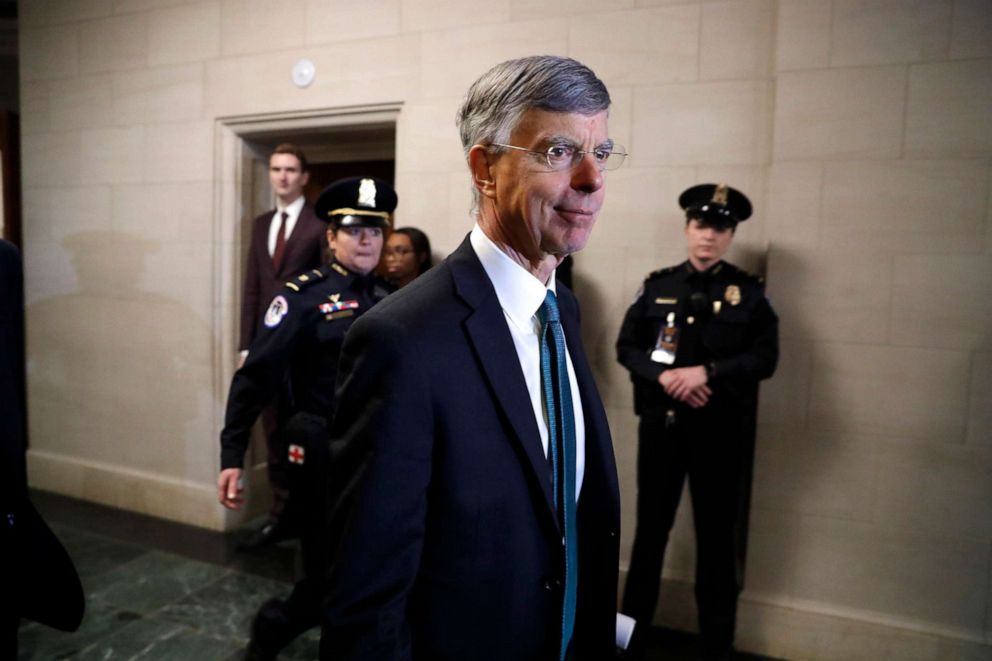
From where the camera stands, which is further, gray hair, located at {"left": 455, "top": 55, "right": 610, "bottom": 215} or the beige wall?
the beige wall

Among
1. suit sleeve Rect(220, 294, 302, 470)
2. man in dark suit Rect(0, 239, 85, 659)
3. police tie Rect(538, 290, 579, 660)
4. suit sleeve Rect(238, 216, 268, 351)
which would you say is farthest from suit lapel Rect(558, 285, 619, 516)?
suit sleeve Rect(238, 216, 268, 351)

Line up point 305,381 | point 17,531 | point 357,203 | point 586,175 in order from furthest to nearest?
point 357,203
point 305,381
point 17,531
point 586,175

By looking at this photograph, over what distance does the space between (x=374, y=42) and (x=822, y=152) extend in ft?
7.70

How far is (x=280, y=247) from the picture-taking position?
12.9 feet

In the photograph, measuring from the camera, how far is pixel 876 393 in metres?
2.81

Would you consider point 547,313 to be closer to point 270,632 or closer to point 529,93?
point 529,93

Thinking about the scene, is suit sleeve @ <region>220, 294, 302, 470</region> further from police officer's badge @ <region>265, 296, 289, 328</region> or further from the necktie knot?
the necktie knot

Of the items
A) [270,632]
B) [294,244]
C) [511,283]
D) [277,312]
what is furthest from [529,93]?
[294,244]

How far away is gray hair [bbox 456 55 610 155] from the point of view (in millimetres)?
1031

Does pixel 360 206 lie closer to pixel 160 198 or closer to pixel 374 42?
pixel 374 42

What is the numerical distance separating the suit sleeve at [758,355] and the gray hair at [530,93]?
187 cm

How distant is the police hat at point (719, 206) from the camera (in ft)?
9.14

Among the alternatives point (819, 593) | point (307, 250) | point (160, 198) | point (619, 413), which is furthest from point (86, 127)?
point (819, 593)

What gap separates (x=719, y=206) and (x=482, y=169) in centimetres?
193
